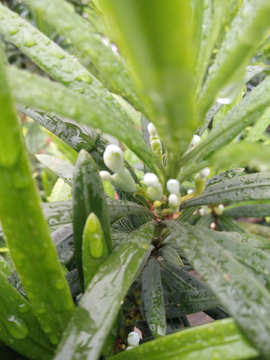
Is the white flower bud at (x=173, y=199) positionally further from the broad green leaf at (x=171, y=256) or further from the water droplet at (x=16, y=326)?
the water droplet at (x=16, y=326)

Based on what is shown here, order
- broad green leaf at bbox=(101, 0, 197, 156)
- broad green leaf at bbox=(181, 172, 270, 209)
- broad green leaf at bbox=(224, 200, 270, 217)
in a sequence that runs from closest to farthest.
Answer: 1. broad green leaf at bbox=(101, 0, 197, 156)
2. broad green leaf at bbox=(181, 172, 270, 209)
3. broad green leaf at bbox=(224, 200, 270, 217)

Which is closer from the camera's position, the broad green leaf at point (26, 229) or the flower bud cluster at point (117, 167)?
the broad green leaf at point (26, 229)

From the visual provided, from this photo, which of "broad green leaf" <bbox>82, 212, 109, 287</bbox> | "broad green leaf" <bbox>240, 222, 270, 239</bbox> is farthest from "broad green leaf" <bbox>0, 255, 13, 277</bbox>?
"broad green leaf" <bbox>240, 222, 270, 239</bbox>

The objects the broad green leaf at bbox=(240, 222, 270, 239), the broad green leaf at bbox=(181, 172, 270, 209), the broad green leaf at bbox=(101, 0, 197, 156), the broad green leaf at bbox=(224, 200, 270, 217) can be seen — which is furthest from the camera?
the broad green leaf at bbox=(240, 222, 270, 239)

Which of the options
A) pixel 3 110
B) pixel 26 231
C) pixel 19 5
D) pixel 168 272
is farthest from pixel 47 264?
pixel 19 5

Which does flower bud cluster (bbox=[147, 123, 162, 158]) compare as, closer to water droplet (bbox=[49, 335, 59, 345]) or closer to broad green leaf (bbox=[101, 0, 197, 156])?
broad green leaf (bbox=[101, 0, 197, 156])

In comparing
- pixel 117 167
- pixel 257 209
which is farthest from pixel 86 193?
pixel 257 209

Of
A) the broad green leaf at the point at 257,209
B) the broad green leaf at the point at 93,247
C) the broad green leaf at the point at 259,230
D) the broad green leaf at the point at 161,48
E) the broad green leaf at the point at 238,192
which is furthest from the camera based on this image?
the broad green leaf at the point at 259,230

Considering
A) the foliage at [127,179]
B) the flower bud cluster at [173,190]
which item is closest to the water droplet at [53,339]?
the foliage at [127,179]
